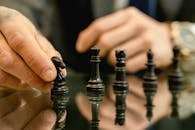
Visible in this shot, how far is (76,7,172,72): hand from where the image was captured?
53.5 inches

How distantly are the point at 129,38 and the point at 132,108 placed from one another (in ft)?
2.02

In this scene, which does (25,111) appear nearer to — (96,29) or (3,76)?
(3,76)

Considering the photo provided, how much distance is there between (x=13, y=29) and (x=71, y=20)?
953 millimetres

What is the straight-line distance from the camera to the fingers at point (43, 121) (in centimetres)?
65

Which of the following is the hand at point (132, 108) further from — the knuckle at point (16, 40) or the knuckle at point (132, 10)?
the knuckle at point (132, 10)

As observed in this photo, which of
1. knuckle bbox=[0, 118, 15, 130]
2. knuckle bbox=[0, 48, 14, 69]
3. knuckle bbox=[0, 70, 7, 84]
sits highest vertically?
knuckle bbox=[0, 48, 14, 69]

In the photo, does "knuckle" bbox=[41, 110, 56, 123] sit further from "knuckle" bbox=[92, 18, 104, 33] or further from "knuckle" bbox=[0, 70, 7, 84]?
"knuckle" bbox=[92, 18, 104, 33]

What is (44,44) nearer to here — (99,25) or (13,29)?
(13,29)

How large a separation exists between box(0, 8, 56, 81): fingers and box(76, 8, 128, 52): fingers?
16.4 inches

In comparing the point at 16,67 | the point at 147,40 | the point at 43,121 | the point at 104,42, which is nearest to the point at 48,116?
the point at 43,121

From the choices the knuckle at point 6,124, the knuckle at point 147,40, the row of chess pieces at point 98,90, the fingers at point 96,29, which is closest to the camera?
the knuckle at point 6,124

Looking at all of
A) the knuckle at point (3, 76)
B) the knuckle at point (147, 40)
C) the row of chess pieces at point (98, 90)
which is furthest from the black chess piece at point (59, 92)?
the knuckle at point (147, 40)

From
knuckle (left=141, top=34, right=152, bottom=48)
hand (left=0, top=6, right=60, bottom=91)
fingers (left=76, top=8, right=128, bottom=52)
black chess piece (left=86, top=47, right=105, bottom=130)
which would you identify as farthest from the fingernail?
knuckle (left=141, top=34, right=152, bottom=48)

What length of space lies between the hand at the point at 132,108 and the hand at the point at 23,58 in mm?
92
